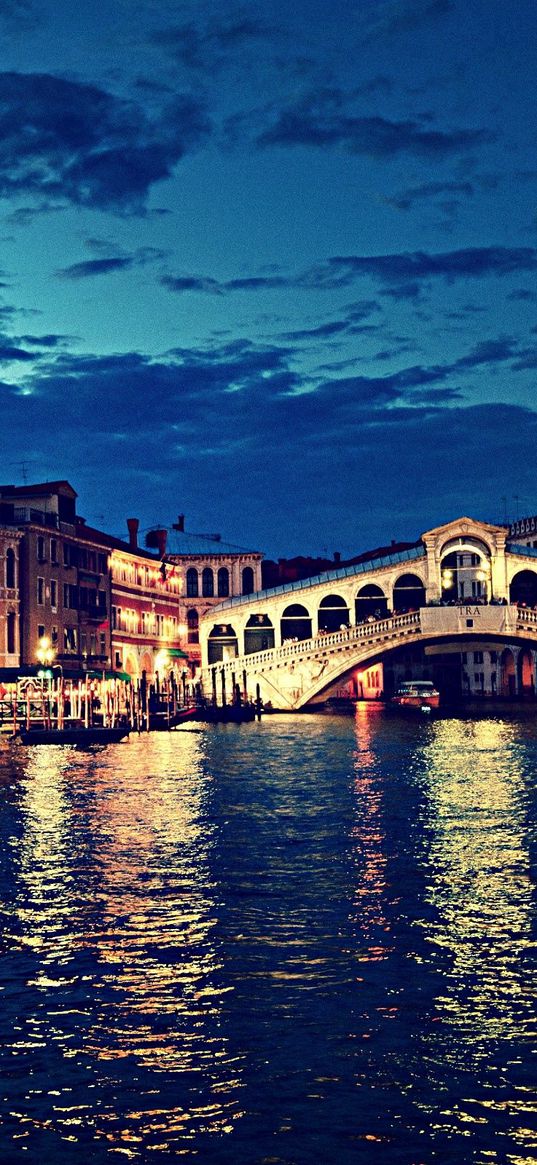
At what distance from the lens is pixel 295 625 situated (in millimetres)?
81688

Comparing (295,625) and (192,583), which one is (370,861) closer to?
(295,625)

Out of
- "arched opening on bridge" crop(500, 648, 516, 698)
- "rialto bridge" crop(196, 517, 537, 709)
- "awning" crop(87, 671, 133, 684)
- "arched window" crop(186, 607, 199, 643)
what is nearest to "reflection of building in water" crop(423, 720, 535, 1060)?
"rialto bridge" crop(196, 517, 537, 709)

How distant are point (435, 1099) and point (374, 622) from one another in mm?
59599

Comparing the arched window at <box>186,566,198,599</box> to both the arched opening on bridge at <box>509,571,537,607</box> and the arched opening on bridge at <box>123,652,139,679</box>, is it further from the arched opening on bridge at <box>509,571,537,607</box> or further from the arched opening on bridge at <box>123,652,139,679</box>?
the arched opening on bridge at <box>509,571,537,607</box>

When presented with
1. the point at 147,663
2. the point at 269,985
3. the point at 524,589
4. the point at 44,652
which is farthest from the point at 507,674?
the point at 269,985

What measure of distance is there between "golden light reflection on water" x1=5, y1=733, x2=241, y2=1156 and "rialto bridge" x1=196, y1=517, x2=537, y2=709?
4080 cm

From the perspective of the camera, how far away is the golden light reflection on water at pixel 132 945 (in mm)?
10188

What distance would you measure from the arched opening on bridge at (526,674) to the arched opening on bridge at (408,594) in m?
11.4

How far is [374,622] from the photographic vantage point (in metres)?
69.3

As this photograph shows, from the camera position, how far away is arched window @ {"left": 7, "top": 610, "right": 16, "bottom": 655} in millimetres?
59125

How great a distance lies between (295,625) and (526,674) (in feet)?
59.0

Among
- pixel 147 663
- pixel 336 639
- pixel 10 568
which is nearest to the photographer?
pixel 10 568

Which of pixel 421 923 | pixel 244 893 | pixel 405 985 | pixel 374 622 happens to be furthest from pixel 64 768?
pixel 374 622

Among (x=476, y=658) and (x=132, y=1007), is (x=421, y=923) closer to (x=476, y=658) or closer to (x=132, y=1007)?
(x=132, y=1007)
